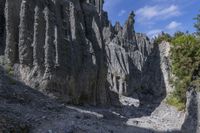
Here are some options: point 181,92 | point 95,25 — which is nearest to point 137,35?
point 95,25

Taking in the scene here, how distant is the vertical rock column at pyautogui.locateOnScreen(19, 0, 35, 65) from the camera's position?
35.7 meters

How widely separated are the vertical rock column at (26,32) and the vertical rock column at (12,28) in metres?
0.54

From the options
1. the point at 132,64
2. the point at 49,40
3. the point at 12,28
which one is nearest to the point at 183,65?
the point at 49,40

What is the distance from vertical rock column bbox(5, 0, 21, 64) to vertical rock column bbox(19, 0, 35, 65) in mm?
544

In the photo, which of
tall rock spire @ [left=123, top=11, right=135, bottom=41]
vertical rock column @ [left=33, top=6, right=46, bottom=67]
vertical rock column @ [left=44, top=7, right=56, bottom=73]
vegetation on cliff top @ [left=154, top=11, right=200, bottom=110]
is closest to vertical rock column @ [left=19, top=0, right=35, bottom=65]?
vertical rock column @ [left=33, top=6, right=46, bottom=67]

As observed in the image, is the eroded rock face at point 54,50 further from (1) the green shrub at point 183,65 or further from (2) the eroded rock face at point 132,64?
(2) the eroded rock face at point 132,64

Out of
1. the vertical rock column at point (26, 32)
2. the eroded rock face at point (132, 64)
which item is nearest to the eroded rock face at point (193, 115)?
the vertical rock column at point (26, 32)

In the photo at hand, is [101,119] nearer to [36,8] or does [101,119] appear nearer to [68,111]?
[68,111]

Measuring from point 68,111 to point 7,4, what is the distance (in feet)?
39.2

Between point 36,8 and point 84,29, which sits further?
point 84,29

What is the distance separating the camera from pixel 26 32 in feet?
119

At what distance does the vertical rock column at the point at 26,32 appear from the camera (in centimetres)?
3567

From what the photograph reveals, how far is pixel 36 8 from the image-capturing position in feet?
124

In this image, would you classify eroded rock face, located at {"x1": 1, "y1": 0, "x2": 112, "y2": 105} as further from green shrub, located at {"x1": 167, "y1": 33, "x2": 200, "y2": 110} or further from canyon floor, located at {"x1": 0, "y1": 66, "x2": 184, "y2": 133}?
green shrub, located at {"x1": 167, "y1": 33, "x2": 200, "y2": 110}
